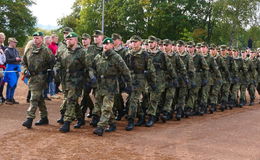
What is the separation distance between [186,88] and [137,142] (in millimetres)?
3748

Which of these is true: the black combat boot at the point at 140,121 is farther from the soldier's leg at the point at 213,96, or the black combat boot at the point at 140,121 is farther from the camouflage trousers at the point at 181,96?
the soldier's leg at the point at 213,96

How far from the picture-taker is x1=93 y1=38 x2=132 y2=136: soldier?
25.0 ft

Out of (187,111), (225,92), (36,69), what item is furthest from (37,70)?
(225,92)

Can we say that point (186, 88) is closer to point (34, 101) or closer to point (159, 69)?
point (159, 69)

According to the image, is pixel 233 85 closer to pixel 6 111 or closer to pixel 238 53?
pixel 238 53

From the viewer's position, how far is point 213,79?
38.9ft

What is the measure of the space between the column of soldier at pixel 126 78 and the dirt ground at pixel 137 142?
0.36 metres

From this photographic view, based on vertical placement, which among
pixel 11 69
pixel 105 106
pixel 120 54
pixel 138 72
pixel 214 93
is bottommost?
pixel 214 93

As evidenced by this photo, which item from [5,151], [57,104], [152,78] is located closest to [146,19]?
[57,104]

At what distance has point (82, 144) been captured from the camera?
6762mm

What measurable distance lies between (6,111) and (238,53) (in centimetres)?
857

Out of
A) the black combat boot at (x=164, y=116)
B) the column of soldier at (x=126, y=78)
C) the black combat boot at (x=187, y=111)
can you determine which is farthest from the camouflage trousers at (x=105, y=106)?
the black combat boot at (x=187, y=111)

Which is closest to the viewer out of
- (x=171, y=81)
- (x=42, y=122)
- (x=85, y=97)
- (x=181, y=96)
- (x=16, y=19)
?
(x=42, y=122)

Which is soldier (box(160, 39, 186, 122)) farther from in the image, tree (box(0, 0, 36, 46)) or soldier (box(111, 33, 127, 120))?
tree (box(0, 0, 36, 46))
